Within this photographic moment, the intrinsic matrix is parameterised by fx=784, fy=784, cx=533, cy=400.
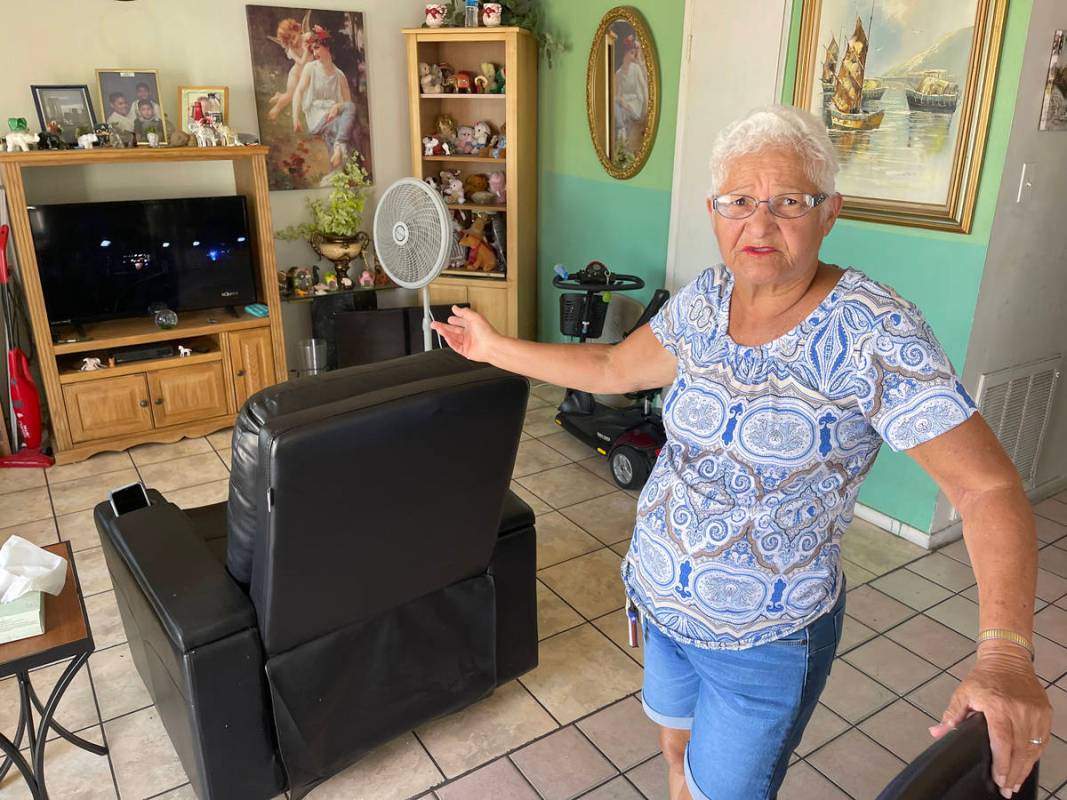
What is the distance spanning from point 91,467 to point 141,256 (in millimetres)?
1020

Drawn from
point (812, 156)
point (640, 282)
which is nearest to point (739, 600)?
point (812, 156)

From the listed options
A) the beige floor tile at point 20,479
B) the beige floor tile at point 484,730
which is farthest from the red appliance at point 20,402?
the beige floor tile at point 484,730

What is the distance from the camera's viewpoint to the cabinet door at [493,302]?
457 centimetres

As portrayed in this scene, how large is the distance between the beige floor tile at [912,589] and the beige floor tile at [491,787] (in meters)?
1.48

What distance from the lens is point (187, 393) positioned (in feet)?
12.7

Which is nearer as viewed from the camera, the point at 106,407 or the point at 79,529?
the point at 79,529

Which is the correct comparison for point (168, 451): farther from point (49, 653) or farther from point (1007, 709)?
point (1007, 709)

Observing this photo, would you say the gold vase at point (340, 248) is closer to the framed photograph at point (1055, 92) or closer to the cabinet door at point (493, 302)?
the cabinet door at point (493, 302)

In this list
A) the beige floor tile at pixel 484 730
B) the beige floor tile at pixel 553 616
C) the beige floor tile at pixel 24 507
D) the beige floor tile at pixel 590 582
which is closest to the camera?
the beige floor tile at pixel 484 730

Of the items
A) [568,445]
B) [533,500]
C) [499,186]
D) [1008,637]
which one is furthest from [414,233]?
[1008,637]

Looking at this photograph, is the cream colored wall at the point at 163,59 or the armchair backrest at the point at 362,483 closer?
the armchair backrest at the point at 362,483

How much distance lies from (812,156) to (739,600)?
64cm

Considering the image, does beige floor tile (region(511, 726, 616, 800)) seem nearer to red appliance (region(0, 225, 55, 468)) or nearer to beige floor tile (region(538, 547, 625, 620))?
beige floor tile (region(538, 547, 625, 620))

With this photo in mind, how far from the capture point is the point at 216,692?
155 cm
